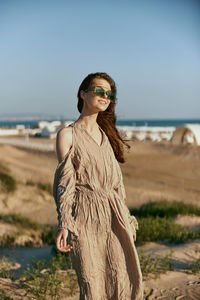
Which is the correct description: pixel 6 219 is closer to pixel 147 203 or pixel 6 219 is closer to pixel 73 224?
pixel 147 203

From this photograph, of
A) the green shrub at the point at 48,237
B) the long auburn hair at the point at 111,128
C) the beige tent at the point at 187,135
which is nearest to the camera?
the long auburn hair at the point at 111,128

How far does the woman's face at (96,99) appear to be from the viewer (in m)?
2.49

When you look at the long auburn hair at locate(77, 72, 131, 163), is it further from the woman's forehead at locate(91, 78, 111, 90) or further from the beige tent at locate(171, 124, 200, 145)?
the beige tent at locate(171, 124, 200, 145)

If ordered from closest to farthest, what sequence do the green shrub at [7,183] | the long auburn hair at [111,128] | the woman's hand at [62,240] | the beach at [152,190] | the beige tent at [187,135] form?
the woman's hand at [62,240] < the long auburn hair at [111,128] < the beach at [152,190] < the green shrub at [7,183] < the beige tent at [187,135]

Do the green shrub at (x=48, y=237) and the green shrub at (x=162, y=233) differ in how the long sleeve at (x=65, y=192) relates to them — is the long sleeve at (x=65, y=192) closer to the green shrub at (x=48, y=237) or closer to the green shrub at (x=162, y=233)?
the green shrub at (x=162, y=233)

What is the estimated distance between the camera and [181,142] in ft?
74.4

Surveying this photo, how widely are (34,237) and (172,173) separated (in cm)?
965

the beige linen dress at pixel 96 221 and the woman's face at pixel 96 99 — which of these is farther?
the woman's face at pixel 96 99

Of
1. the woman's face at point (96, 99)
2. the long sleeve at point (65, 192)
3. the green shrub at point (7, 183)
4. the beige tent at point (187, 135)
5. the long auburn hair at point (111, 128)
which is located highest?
the woman's face at point (96, 99)

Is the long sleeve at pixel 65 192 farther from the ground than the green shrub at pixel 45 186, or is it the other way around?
the long sleeve at pixel 65 192

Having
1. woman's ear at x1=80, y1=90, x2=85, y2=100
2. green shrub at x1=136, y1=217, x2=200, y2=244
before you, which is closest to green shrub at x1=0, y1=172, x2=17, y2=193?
green shrub at x1=136, y1=217, x2=200, y2=244

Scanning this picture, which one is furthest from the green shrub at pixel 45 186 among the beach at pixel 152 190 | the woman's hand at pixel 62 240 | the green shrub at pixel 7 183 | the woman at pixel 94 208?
the woman's hand at pixel 62 240

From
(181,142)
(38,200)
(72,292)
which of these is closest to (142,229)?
(72,292)

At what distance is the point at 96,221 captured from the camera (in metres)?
2.37
